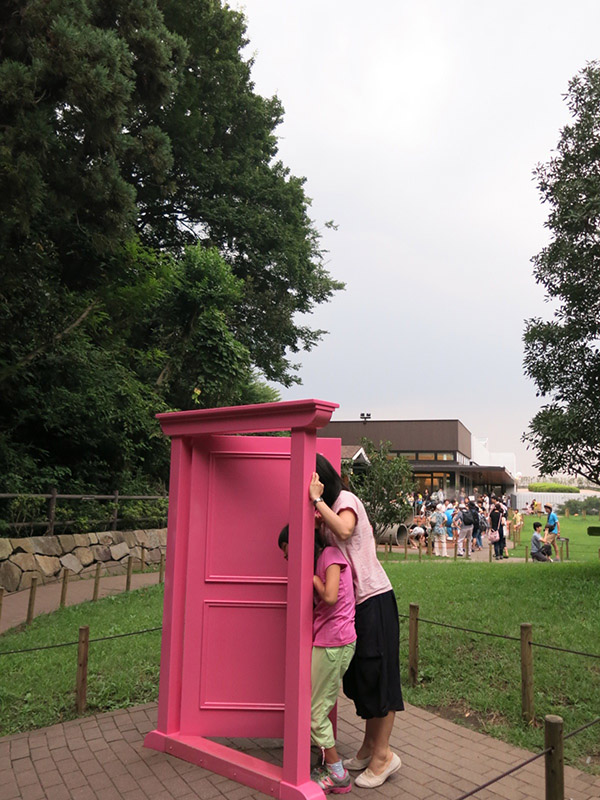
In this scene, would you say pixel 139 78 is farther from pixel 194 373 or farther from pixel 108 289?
pixel 194 373

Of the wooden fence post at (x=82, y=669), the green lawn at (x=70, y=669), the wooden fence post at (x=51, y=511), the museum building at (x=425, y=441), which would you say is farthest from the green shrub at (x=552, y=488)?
the wooden fence post at (x=82, y=669)

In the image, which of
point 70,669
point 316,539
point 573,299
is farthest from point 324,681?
point 573,299

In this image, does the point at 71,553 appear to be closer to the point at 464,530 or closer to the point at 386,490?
the point at 386,490

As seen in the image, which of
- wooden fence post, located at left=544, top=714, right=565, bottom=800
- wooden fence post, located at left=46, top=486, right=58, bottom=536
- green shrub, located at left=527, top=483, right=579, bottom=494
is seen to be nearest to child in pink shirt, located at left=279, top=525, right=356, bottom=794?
wooden fence post, located at left=544, top=714, right=565, bottom=800

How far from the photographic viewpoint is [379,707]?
386 cm

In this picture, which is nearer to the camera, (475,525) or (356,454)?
(475,525)

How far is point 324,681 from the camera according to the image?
3.83 meters

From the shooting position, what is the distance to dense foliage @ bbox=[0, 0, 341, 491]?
34.5 feet

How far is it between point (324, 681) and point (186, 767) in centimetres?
121

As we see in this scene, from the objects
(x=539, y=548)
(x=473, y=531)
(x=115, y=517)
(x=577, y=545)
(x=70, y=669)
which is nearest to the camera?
(x=70, y=669)

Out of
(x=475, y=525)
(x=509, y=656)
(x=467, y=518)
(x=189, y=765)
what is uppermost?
(x=467, y=518)

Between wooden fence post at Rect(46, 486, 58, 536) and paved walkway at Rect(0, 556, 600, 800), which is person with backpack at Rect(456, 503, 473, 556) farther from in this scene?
paved walkway at Rect(0, 556, 600, 800)

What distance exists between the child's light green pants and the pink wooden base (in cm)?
27

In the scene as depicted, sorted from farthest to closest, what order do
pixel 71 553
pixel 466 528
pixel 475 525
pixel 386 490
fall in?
pixel 475 525, pixel 466 528, pixel 386 490, pixel 71 553
